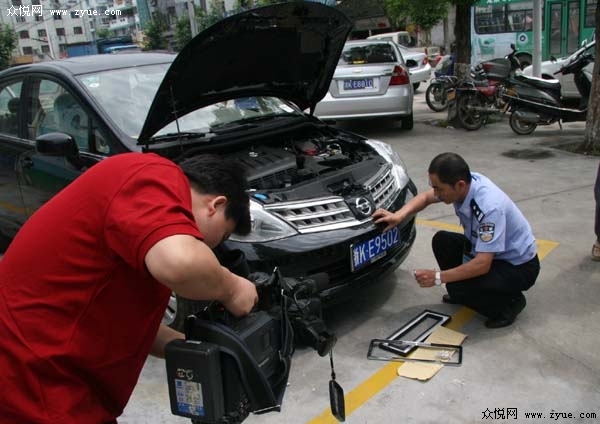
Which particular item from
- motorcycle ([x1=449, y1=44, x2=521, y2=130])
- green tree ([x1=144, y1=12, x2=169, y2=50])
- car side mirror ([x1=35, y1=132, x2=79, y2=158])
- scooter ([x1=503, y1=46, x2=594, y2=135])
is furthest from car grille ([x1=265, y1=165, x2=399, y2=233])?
green tree ([x1=144, y1=12, x2=169, y2=50])

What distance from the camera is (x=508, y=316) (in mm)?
3162

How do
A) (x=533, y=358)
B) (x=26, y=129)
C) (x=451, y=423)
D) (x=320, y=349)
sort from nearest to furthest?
(x=320, y=349) < (x=451, y=423) < (x=533, y=358) < (x=26, y=129)

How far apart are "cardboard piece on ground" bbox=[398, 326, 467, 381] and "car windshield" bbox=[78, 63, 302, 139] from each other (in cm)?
186

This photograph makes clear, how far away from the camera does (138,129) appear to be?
11.0ft

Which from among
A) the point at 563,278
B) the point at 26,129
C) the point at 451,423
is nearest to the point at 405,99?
the point at 563,278

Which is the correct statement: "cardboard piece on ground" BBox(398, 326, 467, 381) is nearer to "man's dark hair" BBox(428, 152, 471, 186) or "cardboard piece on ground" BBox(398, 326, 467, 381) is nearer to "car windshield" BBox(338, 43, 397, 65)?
"man's dark hair" BBox(428, 152, 471, 186)

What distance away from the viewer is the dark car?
2938 millimetres

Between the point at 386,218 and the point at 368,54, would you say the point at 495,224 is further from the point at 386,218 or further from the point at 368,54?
the point at 368,54

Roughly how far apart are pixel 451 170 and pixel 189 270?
2.14 meters

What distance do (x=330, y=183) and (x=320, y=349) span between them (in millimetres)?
1784

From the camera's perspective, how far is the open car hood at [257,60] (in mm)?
2975

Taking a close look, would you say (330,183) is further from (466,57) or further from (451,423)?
(466,57)

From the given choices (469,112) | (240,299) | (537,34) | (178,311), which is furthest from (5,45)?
(240,299)

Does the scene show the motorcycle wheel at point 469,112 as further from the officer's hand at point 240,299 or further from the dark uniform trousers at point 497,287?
the officer's hand at point 240,299
